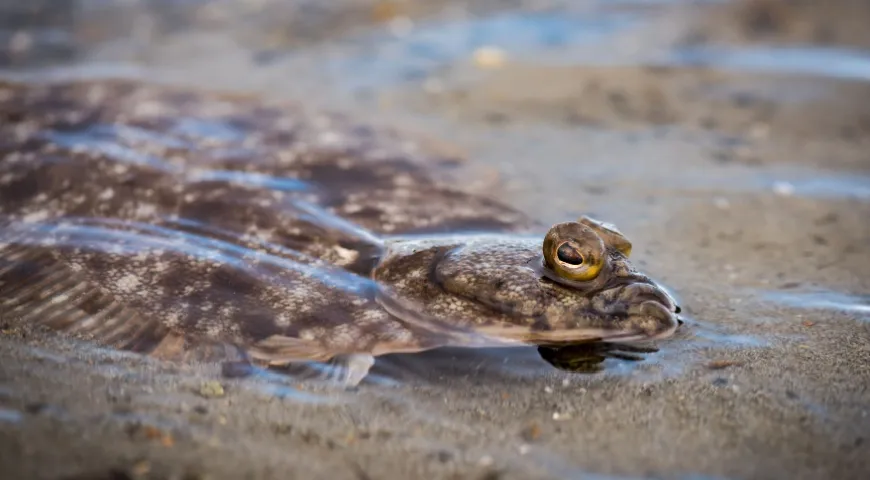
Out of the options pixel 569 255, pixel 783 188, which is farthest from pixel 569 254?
pixel 783 188

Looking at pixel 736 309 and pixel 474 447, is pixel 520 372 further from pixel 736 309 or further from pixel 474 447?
pixel 736 309

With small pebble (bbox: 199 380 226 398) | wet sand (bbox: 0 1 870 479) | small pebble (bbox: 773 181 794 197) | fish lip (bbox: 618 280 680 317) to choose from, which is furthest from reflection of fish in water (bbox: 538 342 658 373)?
small pebble (bbox: 773 181 794 197)

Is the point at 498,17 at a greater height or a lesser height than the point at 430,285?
greater

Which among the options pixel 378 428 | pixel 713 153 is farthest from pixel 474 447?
pixel 713 153

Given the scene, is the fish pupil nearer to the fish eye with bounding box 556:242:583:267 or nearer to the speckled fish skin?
the fish eye with bounding box 556:242:583:267

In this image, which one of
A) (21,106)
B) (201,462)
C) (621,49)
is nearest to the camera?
(201,462)

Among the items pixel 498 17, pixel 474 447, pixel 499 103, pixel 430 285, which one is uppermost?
pixel 498 17

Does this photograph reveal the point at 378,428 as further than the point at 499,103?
No

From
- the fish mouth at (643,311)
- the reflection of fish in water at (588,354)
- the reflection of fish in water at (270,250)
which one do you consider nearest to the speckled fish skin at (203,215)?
the reflection of fish in water at (270,250)
